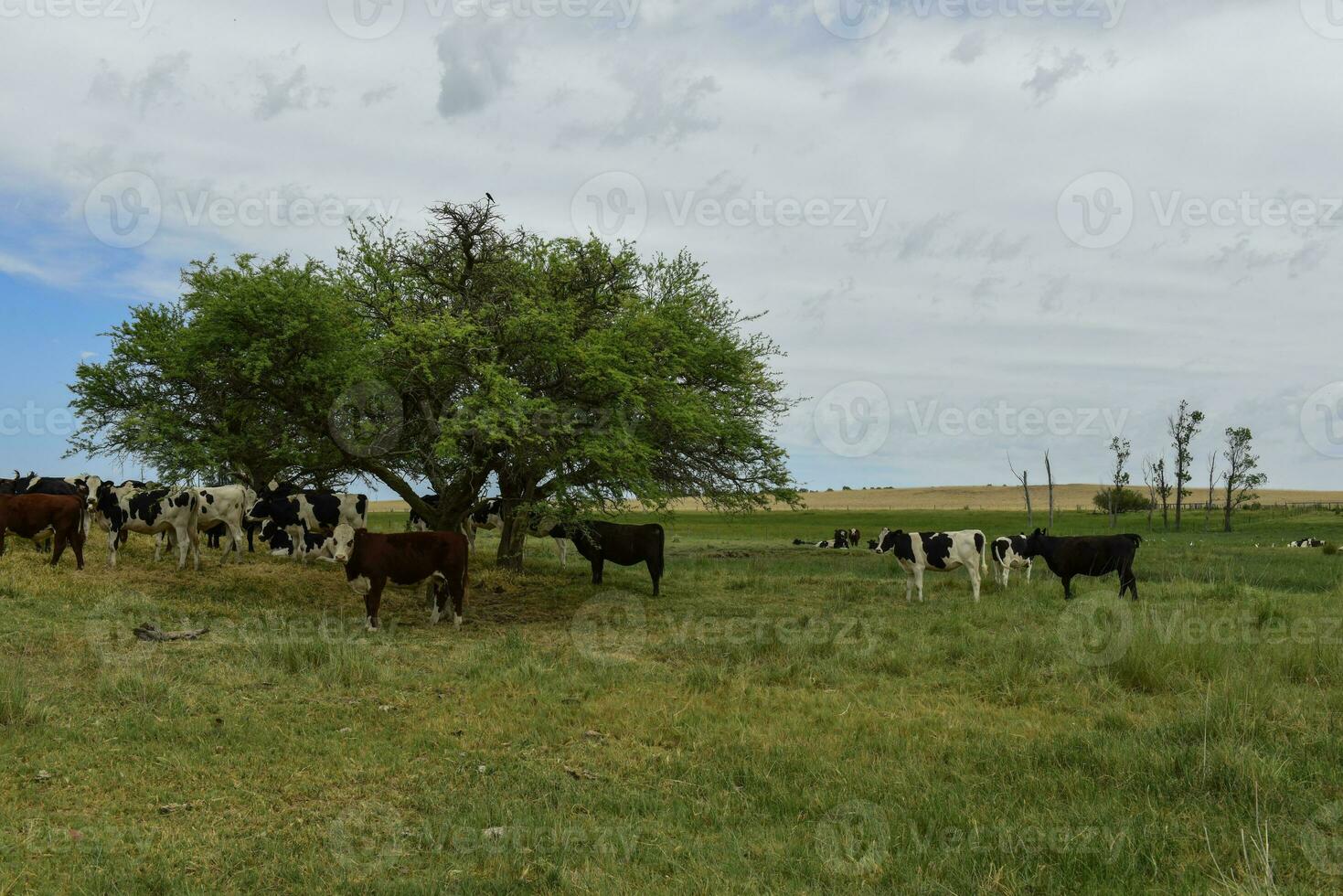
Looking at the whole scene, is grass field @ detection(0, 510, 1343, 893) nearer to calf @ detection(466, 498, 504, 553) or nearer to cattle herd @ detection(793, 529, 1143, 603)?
cattle herd @ detection(793, 529, 1143, 603)

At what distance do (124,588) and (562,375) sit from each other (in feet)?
30.2

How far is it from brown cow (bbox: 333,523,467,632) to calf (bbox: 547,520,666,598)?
5507 mm

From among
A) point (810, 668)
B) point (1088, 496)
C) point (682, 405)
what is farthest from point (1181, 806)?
point (1088, 496)

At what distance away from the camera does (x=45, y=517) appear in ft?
58.0

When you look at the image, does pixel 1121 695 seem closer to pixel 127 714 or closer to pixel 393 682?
pixel 393 682

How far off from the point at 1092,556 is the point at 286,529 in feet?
68.2

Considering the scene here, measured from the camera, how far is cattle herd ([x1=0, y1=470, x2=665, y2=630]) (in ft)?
52.0

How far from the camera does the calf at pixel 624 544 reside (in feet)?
72.5

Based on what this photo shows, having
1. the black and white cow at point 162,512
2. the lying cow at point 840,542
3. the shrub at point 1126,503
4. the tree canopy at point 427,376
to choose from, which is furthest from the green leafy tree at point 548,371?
the shrub at point 1126,503

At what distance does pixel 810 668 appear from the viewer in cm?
1212

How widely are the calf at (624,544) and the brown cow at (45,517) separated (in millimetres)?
10109

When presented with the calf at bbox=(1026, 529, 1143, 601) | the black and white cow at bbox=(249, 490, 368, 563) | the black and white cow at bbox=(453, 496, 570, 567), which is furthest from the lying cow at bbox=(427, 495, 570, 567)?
the calf at bbox=(1026, 529, 1143, 601)

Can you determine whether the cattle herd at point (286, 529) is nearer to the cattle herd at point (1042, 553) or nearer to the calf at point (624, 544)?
the calf at point (624, 544)

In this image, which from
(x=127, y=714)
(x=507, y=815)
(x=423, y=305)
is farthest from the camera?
(x=423, y=305)
